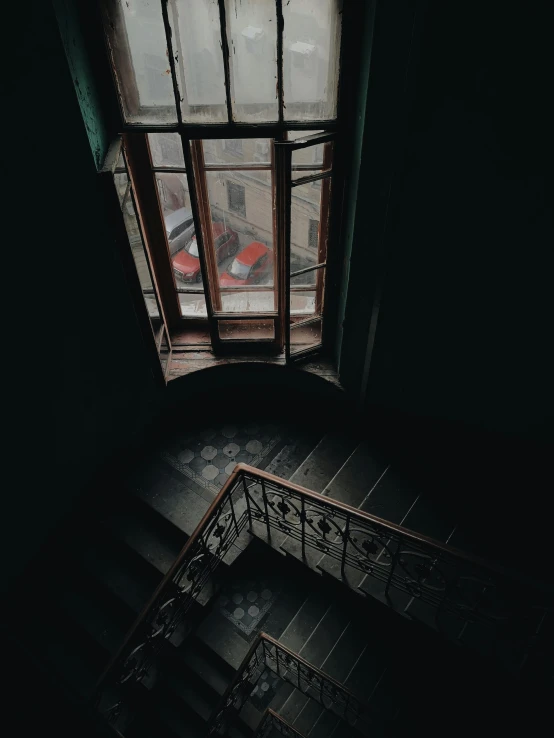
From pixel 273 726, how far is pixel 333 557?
1.90m

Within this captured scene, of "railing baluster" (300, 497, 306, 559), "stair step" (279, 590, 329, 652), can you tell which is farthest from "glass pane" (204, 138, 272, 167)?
"stair step" (279, 590, 329, 652)

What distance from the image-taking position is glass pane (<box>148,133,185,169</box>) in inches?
141

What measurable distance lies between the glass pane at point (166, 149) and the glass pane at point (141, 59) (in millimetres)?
186

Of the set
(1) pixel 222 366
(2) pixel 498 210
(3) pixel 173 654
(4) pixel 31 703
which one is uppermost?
(2) pixel 498 210

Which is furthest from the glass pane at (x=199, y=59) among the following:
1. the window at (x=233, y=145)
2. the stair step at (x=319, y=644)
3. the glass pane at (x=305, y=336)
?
the stair step at (x=319, y=644)

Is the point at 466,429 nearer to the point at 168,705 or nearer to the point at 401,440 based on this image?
the point at 401,440

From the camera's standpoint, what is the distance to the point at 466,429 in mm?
4441

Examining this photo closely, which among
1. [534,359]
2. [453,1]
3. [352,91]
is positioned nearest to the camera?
[453,1]

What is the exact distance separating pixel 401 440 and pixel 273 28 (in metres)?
3.27

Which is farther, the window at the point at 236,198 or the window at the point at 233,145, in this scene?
the window at the point at 236,198

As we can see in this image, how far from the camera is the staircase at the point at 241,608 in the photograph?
4.04 meters

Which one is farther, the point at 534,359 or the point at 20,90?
the point at 534,359

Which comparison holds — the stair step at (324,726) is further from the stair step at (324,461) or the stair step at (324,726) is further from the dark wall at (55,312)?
the dark wall at (55,312)

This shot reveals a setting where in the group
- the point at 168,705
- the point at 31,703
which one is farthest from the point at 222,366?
the point at 31,703
